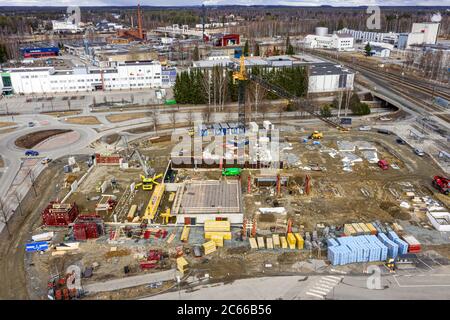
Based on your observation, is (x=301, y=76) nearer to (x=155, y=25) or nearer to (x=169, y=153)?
(x=169, y=153)

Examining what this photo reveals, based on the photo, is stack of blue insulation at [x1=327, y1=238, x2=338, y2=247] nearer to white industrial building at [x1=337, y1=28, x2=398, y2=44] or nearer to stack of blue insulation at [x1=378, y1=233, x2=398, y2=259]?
stack of blue insulation at [x1=378, y1=233, x2=398, y2=259]

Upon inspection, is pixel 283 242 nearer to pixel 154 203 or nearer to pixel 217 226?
pixel 217 226

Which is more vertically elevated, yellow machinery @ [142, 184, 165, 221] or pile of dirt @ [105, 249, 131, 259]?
yellow machinery @ [142, 184, 165, 221]

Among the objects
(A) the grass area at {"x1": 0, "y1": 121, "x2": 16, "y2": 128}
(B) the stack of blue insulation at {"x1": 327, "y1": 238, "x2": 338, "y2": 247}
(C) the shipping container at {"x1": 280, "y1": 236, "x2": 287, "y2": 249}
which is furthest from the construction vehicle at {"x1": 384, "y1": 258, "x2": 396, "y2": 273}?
(A) the grass area at {"x1": 0, "y1": 121, "x2": 16, "y2": 128}

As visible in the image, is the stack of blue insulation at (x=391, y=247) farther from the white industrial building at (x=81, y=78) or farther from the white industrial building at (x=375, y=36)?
the white industrial building at (x=375, y=36)

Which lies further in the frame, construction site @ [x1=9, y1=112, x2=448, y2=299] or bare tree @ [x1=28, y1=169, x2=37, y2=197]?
bare tree @ [x1=28, y1=169, x2=37, y2=197]

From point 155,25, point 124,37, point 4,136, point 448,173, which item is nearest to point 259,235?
point 448,173

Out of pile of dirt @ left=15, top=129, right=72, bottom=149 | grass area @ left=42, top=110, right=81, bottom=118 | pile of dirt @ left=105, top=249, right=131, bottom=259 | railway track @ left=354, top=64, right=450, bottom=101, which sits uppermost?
railway track @ left=354, top=64, right=450, bottom=101

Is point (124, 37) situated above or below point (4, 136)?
above
